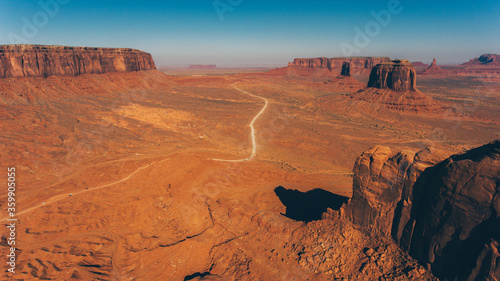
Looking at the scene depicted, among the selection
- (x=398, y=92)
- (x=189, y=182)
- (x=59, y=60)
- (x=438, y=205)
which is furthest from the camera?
(x=398, y=92)

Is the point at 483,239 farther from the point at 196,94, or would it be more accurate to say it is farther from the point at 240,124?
the point at 196,94

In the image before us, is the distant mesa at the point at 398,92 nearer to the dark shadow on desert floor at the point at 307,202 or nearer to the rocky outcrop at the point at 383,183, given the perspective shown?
the dark shadow on desert floor at the point at 307,202

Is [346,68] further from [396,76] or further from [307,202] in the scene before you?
[307,202]

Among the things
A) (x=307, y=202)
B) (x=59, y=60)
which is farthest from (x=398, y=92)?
(x=59, y=60)

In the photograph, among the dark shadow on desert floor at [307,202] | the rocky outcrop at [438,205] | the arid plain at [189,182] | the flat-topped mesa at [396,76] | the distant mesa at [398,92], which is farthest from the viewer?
the flat-topped mesa at [396,76]

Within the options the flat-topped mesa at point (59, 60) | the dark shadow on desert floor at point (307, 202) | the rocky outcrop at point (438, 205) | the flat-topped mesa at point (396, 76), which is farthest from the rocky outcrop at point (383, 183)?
the flat-topped mesa at point (59, 60)
